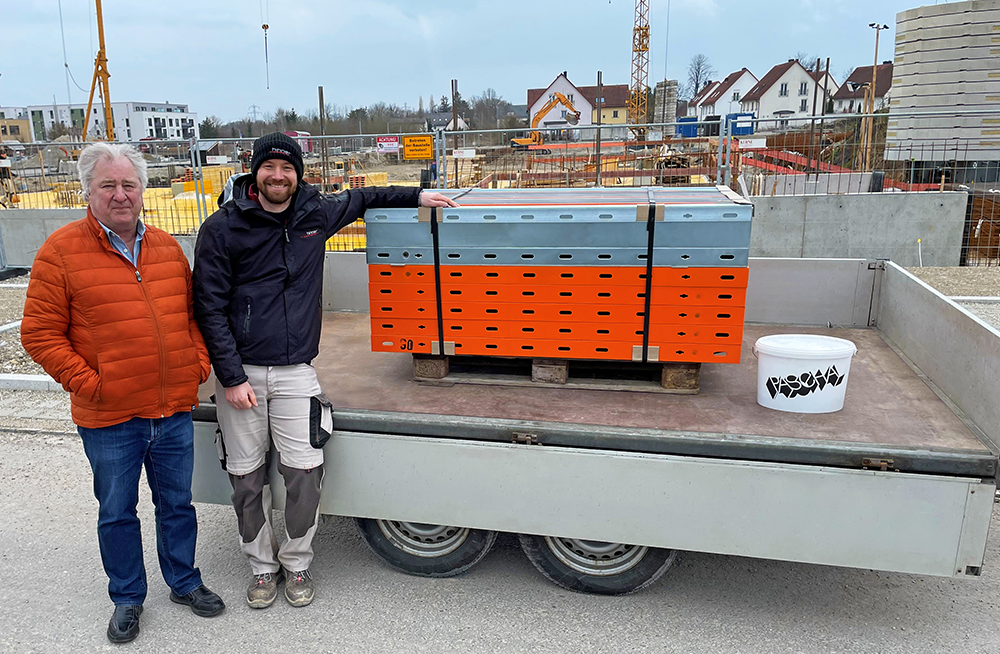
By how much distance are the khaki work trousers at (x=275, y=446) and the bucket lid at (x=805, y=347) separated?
7.14ft

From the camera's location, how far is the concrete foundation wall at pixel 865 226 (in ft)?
43.6

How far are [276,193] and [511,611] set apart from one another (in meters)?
2.27

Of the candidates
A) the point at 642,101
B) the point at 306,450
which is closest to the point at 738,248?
the point at 306,450

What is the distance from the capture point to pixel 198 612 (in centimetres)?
353

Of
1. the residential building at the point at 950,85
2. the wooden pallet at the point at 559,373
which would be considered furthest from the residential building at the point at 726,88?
the wooden pallet at the point at 559,373

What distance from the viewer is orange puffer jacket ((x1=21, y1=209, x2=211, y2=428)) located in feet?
9.61

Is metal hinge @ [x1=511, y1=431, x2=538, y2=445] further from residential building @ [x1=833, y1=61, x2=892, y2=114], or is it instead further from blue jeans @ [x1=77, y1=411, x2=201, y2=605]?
residential building @ [x1=833, y1=61, x2=892, y2=114]

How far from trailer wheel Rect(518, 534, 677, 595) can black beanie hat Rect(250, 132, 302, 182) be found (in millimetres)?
2112

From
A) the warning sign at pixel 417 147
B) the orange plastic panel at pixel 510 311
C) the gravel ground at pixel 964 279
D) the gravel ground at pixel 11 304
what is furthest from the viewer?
the warning sign at pixel 417 147

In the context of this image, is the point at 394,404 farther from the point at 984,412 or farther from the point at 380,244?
the point at 984,412

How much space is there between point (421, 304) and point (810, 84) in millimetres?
81892

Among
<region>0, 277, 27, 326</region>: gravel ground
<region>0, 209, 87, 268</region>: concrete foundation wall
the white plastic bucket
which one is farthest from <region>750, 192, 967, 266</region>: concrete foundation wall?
<region>0, 209, 87, 268</region>: concrete foundation wall

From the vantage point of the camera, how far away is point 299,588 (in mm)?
3619

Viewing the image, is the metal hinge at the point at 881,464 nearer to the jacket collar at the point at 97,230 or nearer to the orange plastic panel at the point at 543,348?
the orange plastic panel at the point at 543,348
